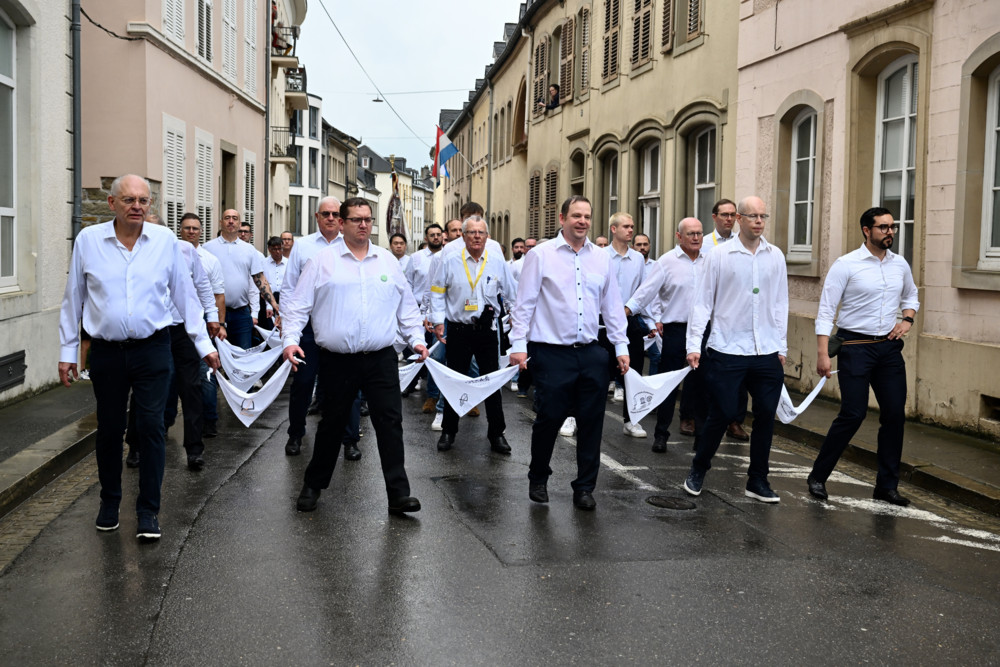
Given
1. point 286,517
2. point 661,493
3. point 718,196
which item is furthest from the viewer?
point 718,196

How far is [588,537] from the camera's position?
6.19 metres

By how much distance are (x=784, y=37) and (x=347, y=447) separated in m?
8.45

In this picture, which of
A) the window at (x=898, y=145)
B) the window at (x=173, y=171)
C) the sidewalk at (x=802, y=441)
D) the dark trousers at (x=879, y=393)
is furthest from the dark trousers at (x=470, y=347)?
the window at (x=173, y=171)

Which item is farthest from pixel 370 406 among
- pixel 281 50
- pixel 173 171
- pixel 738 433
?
pixel 281 50

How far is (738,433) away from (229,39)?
50.9ft

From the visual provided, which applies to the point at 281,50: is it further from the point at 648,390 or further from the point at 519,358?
→ the point at 519,358

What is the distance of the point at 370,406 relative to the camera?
6824mm

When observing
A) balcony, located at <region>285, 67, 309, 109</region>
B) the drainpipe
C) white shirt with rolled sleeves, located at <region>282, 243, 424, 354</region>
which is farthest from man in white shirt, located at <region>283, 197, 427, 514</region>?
balcony, located at <region>285, 67, 309, 109</region>

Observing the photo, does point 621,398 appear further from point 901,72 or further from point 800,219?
point 901,72

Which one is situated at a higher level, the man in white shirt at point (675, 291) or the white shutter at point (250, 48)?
the white shutter at point (250, 48)

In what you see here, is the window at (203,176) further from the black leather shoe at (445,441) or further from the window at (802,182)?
the black leather shoe at (445,441)

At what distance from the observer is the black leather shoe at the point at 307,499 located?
6.79 metres

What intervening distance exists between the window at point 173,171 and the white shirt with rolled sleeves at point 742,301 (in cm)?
1139

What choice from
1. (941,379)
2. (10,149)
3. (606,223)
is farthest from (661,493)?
(606,223)
